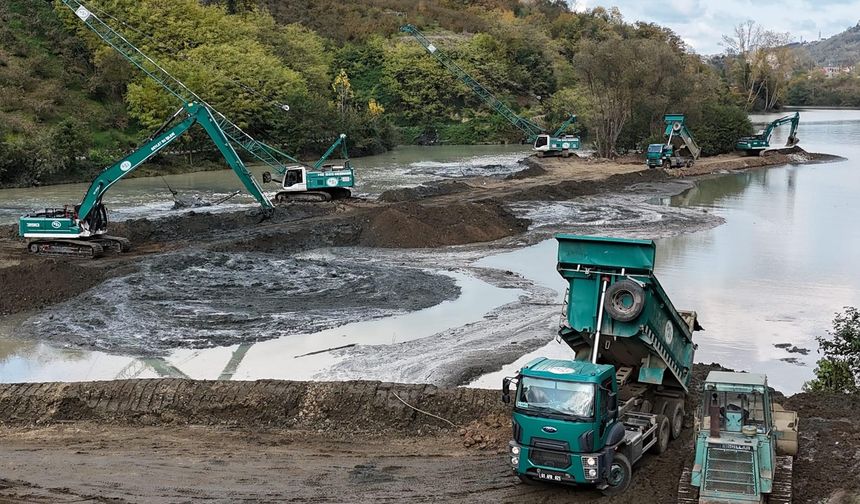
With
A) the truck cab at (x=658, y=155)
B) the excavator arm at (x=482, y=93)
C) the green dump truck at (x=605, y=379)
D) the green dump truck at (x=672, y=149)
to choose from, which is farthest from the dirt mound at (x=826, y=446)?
the excavator arm at (x=482, y=93)

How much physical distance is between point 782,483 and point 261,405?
817 cm

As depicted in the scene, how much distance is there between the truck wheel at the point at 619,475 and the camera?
10.7 m

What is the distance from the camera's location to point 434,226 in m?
33.3

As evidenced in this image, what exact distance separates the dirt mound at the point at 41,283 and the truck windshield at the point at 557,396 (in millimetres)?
16818

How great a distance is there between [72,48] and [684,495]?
6843cm

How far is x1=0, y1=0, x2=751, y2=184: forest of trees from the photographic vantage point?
60.0 m

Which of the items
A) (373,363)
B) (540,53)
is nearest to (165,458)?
(373,363)

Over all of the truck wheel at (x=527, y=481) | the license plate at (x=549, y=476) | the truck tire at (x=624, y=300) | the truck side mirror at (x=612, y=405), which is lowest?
the truck wheel at (x=527, y=481)

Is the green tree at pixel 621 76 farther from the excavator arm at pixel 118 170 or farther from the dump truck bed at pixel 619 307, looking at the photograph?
the dump truck bed at pixel 619 307

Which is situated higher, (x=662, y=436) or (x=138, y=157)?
(x=138, y=157)

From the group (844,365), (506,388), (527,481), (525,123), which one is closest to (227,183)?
(525,123)

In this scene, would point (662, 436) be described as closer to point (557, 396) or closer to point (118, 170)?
point (557, 396)

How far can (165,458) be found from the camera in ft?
40.2

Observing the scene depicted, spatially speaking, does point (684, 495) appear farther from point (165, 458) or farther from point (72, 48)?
point (72, 48)
